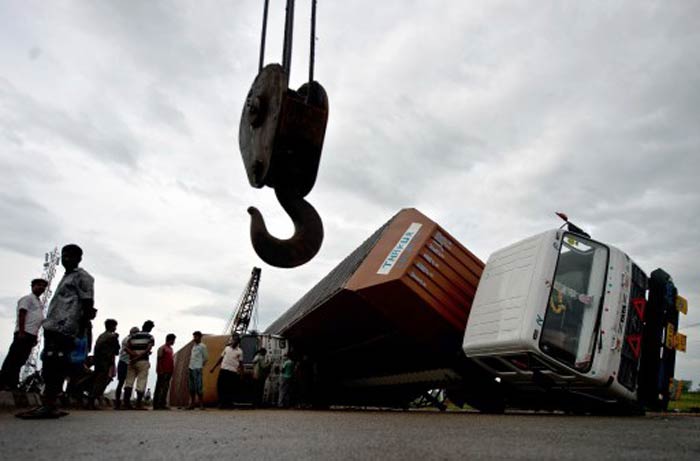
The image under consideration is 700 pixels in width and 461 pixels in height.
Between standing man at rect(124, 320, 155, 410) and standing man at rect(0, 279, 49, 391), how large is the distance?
271 centimetres

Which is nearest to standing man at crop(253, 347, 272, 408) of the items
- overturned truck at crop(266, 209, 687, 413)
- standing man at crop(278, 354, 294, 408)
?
standing man at crop(278, 354, 294, 408)

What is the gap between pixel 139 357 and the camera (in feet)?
29.9

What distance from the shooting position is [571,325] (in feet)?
22.0

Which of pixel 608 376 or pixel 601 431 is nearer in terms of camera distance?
pixel 601 431

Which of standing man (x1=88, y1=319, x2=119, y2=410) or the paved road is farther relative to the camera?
standing man (x1=88, y1=319, x2=119, y2=410)

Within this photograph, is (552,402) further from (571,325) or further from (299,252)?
(299,252)

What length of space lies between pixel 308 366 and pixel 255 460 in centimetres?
959

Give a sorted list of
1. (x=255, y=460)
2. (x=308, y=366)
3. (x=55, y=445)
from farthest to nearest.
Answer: (x=308, y=366), (x=55, y=445), (x=255, y=460)

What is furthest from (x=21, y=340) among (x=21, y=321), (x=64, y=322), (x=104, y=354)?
(x=104, y=354)

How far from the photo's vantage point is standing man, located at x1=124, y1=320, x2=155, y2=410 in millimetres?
9148

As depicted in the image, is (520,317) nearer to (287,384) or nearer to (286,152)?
(286,152)

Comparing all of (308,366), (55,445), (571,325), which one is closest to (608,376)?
(571,325)

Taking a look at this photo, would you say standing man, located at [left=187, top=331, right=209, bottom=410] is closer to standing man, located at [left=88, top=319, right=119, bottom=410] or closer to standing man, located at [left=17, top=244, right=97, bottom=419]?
standing man, located at [left=88, top=319, right=119, bottom=410]

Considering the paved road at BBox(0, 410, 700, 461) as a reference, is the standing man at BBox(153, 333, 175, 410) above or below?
below
